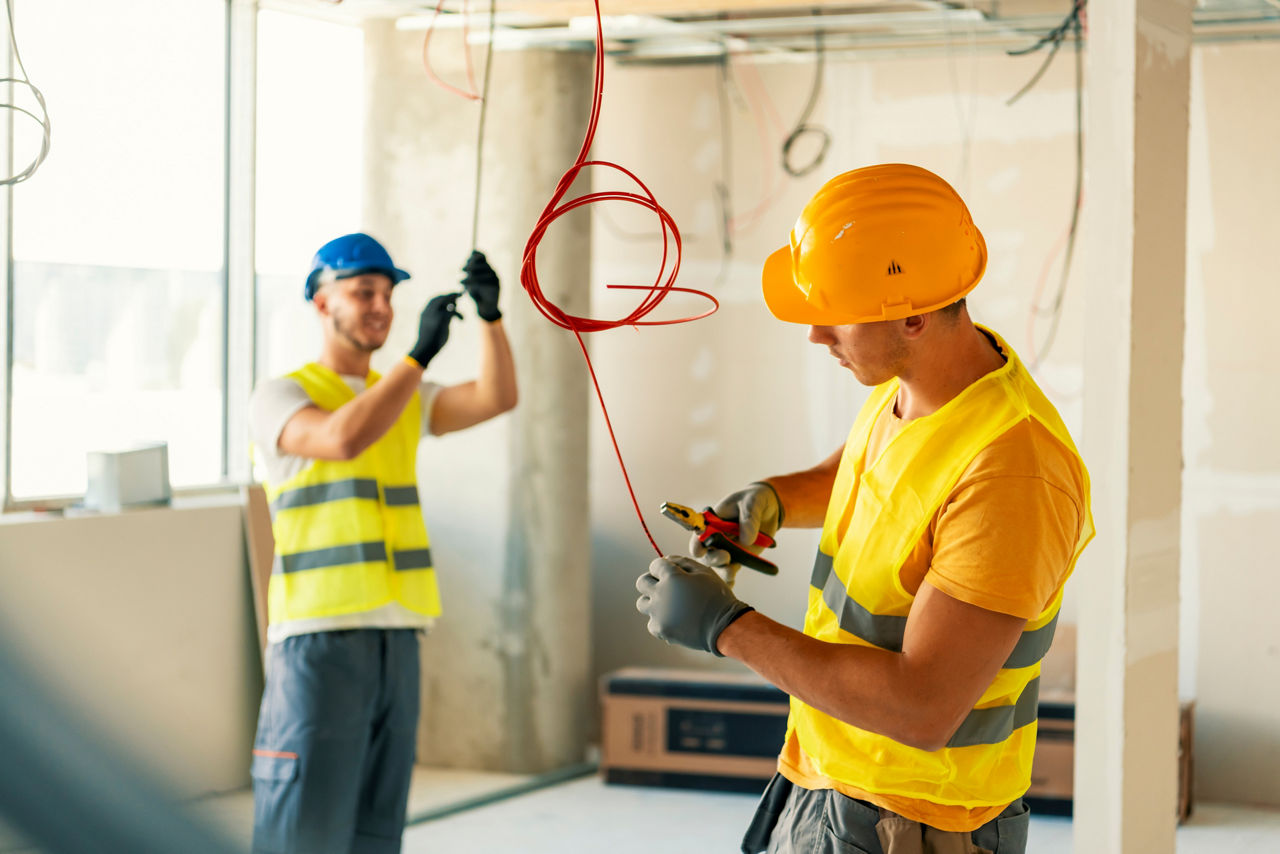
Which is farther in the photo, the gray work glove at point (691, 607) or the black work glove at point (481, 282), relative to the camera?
the black work glove at point (481, 282)

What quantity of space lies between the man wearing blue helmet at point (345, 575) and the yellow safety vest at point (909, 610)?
52.3 inches

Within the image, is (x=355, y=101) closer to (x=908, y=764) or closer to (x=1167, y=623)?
(x=1167, y=623)

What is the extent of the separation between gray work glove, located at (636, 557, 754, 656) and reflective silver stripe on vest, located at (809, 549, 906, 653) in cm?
12

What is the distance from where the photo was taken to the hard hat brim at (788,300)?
1.50 metres

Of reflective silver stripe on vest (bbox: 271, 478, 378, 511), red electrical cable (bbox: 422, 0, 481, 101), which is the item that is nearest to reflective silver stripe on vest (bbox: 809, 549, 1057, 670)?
reflective silver stripe on vest (bbox: 271, 478, 378, 511)

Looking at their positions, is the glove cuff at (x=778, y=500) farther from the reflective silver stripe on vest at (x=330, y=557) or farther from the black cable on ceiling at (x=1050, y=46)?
the black cable on ceiling at (x=1050, y=46)

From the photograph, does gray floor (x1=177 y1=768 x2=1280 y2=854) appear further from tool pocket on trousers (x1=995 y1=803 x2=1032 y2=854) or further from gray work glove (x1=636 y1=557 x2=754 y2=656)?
gray work glove (x1=636 y1=557 x2=754 y2=656)

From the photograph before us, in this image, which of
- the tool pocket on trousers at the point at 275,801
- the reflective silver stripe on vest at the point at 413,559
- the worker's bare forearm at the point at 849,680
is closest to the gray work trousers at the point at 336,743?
the tool pocket on trousers at the point at 275,801

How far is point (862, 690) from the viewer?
1.35m

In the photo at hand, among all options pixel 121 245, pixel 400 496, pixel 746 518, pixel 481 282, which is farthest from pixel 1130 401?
pixel 121 245

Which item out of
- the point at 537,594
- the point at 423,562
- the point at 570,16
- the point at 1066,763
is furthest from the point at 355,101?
the point at 1066,763

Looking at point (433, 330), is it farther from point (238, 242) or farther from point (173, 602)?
point (238, 242)

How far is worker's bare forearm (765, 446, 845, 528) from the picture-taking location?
1.89 meters

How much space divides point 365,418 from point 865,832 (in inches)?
58.5
